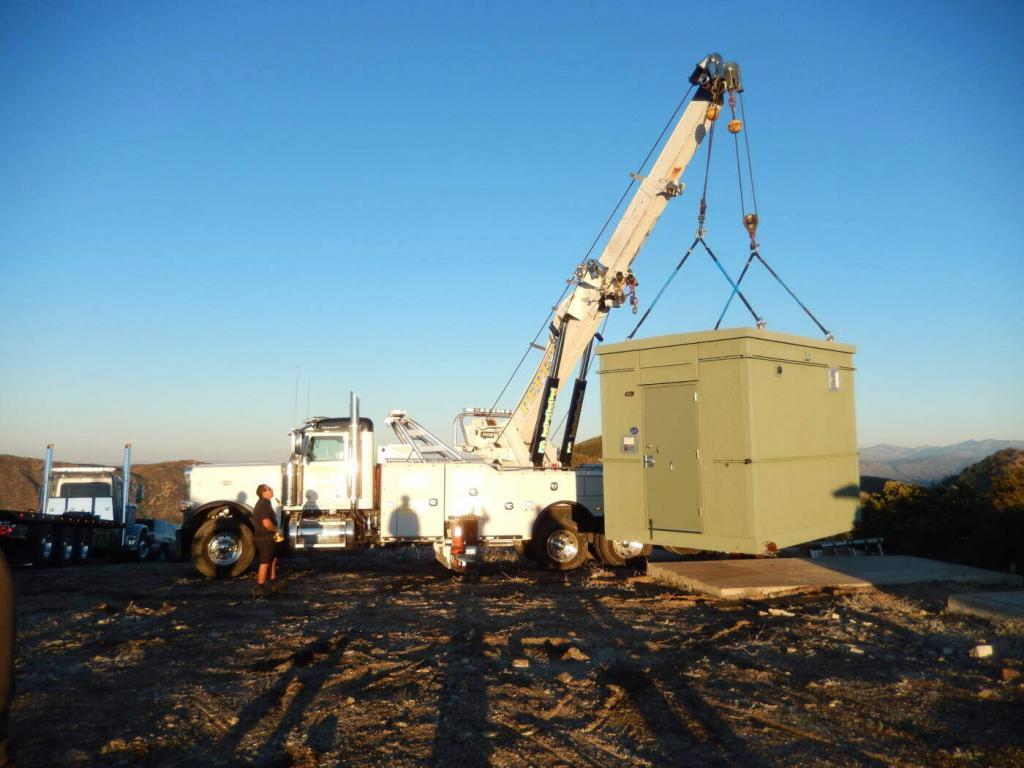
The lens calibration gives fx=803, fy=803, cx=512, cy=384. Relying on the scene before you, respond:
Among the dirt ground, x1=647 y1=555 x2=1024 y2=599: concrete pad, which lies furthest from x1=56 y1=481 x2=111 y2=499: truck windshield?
x1=647 y1=555 x2=1024 y2=599: concrete pad

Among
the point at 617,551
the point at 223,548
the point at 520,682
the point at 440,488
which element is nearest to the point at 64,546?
the point at 223,548

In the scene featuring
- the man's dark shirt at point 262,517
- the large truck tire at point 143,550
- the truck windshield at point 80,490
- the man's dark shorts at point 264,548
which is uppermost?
the truck windshield at point 80,490

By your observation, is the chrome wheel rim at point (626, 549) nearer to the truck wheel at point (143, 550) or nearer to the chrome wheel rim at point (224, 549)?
the chrome wheel rim at point (224, 549)

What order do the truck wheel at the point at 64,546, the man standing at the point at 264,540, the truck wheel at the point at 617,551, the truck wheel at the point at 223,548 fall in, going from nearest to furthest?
the man standing at the point at 264,540 < the truck wheel at the point at 223,548 < the truck wheel at the point at 617,551 < the truck wheel at the point at 64,546

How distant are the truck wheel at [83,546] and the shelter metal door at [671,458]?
44.7 ft

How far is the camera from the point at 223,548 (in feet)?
44.2

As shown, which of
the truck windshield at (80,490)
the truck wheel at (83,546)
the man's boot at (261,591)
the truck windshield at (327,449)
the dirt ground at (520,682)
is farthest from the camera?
the truck windshield at (80,490)

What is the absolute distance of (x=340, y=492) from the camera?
1403cm

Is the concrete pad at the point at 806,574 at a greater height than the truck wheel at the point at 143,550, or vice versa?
the concrete pad at the point at 806,574

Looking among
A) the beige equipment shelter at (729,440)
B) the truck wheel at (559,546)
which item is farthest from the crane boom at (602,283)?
the beige equipment shelter at (729,440)

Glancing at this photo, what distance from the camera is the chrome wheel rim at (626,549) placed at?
541 inches

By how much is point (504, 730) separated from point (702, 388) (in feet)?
17.8

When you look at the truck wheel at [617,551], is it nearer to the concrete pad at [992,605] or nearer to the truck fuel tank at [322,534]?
the truck fuel tank at [322,534]

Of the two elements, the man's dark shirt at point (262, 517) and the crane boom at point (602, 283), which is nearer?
the man's dark shirt at point (262, 517)
